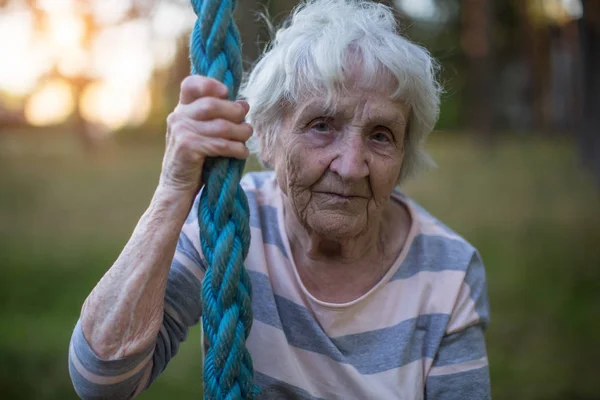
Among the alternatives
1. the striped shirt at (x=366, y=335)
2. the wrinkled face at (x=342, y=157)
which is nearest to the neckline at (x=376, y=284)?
the striped shirt at (x=366, y=335)

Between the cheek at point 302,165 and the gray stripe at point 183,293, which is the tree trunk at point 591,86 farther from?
the gray stripe at point 183,293

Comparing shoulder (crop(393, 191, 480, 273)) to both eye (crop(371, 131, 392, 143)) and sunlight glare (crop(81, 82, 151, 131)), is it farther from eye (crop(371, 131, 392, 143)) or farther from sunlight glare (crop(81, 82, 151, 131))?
sunlight glare (crop(81, 82, 151, 131))

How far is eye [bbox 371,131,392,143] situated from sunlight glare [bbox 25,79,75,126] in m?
3.92

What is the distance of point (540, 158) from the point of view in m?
5.79

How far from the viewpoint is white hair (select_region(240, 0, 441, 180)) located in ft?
4.84

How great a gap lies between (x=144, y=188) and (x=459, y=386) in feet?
13.3

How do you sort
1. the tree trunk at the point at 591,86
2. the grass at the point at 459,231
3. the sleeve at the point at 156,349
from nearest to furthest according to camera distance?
the sleeve at the point at 156,349 < the grass at the point at 459,231 < the tree trunk at the point at 591,86

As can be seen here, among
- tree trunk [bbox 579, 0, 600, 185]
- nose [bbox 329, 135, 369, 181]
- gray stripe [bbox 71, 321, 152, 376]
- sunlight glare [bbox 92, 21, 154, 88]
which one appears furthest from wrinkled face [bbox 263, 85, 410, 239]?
sunlight glare [bbox 92, 21, 154, 88]

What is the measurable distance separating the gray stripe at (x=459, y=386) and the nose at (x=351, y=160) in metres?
0.57

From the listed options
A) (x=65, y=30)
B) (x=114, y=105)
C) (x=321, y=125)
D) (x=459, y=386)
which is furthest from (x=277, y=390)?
(x=65, y=30)

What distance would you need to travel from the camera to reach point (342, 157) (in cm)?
147

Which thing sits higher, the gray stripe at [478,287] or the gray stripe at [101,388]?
the gray stripe at [478,287]

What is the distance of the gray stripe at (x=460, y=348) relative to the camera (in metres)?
1.59

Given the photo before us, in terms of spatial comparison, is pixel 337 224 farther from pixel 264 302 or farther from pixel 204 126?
pixel 204 126
